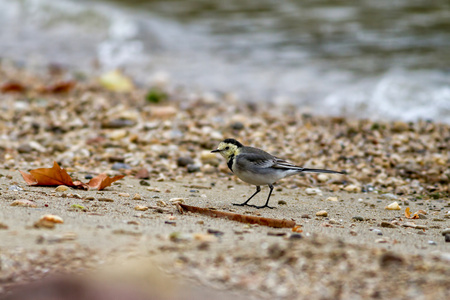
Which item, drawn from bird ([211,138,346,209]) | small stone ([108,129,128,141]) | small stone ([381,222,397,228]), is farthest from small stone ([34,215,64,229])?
small stone ([108,129,128,141])

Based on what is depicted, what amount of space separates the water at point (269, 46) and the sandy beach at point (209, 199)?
1158 millimetres

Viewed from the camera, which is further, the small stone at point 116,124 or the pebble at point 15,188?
the small stone at point 116,124

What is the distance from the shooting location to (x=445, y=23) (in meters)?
13.7

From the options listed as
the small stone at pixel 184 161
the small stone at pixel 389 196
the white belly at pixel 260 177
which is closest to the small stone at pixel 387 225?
the white belly at pixel 260 177

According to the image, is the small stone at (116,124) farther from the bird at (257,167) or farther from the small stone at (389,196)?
the small stone at (389,196)

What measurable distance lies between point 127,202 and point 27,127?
3489 millimetres

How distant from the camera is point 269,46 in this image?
1316cm

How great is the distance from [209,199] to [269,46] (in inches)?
326

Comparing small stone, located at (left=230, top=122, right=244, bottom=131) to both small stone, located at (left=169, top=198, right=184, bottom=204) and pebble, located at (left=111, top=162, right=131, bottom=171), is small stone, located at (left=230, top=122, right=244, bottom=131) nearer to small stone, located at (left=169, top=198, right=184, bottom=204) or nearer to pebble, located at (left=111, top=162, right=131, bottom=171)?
pebble, located at (left=111, top=162, right=131, bottom=171)

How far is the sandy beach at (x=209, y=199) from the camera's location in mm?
2898

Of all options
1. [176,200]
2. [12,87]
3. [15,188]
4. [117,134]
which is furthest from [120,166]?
[12,87]

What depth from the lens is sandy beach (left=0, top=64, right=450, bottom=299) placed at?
2.90 meters

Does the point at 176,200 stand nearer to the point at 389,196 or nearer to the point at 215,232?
the point at 215,232

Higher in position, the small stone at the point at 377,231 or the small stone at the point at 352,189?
the small stone at the point at 377,231
